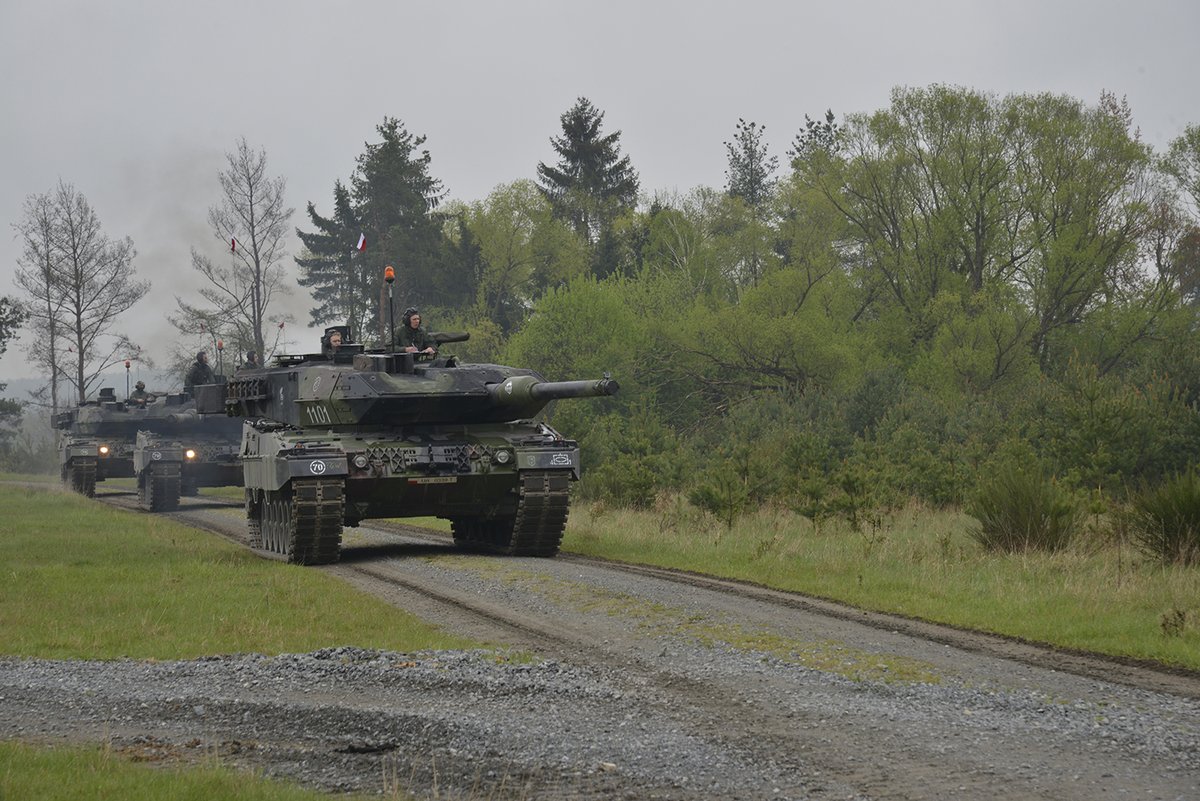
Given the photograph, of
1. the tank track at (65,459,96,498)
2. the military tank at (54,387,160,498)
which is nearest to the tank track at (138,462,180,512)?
the military tank at (54,387,160,498)

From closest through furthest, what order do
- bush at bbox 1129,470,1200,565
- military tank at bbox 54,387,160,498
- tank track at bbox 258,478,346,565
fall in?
bush at bbox 1129,470,1200,565 → tank track at bbox 258,478,346,565 → military tank at bbox 54,387,160,498

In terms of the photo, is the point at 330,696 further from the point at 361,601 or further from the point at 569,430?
the point at 569,430

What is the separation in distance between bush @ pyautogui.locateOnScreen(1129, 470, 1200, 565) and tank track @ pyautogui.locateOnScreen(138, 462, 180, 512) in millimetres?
20088

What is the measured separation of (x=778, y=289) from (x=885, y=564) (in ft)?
83.0

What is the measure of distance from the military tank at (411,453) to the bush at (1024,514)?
16.3 feet

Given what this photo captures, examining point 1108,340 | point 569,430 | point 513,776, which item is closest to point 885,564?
point 513,776

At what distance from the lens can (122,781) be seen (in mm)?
6426

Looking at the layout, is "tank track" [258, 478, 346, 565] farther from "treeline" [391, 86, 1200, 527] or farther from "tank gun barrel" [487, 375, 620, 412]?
"treeline" [391, 86, 1200, 527]

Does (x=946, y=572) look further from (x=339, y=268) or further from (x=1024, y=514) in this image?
(x=339, y=268)

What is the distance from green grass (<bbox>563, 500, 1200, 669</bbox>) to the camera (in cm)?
1084

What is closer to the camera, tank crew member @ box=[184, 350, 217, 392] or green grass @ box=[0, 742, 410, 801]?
green grass @ box=[0, 742, 410, 801]

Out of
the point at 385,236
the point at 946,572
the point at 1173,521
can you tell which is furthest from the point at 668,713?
the point at 385,236

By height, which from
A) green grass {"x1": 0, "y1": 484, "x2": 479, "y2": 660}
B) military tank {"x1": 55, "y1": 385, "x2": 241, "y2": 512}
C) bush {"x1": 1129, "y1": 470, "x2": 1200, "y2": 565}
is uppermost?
military tank {"x1": 55, "y1": 385, "x2": 241, "y2": 512}

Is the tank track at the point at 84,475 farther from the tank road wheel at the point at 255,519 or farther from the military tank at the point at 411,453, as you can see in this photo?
the military tank at the point at 411,453
